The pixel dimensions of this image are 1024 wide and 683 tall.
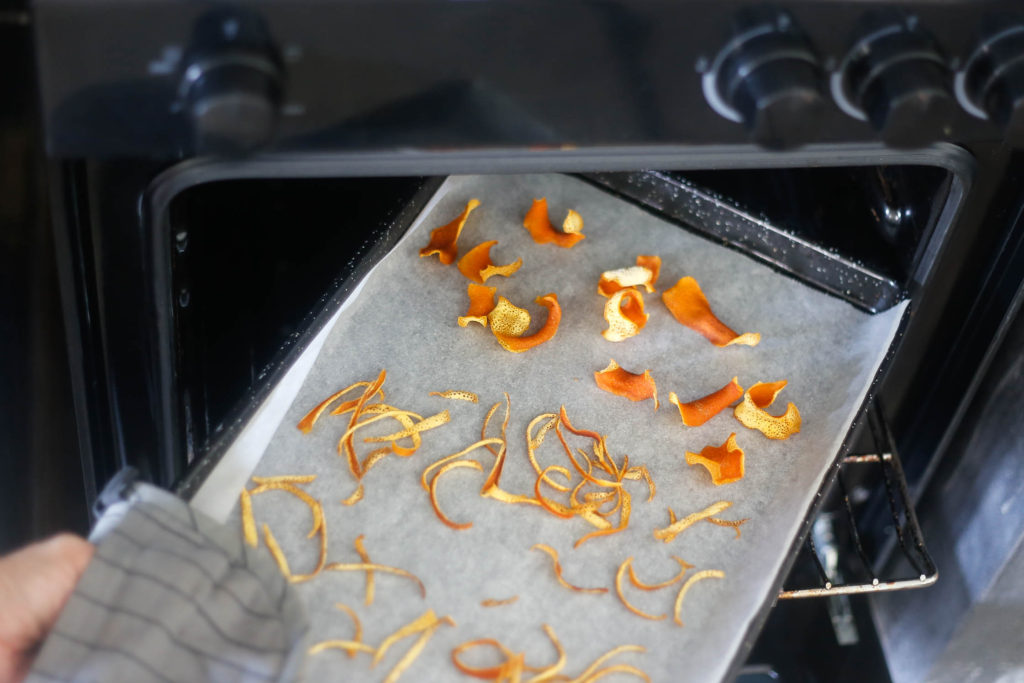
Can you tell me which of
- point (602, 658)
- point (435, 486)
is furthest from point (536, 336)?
point (602, 658)

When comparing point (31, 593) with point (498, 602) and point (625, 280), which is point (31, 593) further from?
point (625, 280)

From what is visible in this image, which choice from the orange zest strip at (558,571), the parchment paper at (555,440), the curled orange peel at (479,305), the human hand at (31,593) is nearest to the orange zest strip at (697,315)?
the parchment paper at (555,440)

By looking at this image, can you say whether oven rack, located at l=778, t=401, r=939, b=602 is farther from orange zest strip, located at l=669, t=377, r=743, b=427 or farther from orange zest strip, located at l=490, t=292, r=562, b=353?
orange zest strip, located at l=490, t=292, r=562, b=353

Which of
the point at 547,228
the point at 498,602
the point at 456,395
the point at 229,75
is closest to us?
the point at 229,75

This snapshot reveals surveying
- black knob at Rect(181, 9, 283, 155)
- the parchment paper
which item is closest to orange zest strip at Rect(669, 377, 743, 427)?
the parchment paper

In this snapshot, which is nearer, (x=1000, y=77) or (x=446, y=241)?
(x=1000, y=77)

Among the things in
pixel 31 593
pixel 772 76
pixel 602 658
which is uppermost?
pixel 772 76

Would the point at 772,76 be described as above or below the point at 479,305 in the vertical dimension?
above
